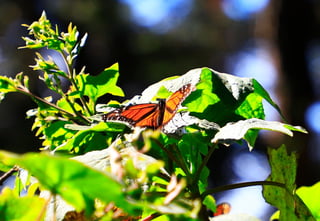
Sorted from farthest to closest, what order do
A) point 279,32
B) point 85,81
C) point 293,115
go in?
1. point 279,32
2. point 293,115
3. point 85,81

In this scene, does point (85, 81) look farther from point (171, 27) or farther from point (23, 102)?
point (171, 27)

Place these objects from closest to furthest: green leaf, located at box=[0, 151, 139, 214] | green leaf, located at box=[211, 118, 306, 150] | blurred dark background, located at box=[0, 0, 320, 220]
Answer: green leaf, located at box=[0, 151, 139, 214] → green leaf, located at box=[211, 118, 306, 150] → blurred dark background, located at box=[0, 0, 320, 220]

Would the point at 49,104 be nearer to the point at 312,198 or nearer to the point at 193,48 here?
the point at 312,198

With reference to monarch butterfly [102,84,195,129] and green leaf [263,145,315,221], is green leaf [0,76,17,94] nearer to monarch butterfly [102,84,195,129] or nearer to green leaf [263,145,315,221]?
monarch butterfly [102,84,195,129]

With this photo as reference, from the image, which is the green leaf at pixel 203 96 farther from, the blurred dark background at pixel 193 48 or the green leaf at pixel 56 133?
the blurred dark background at pixel 193 48

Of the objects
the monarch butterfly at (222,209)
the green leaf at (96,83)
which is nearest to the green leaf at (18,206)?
the green leaf at (96,83)

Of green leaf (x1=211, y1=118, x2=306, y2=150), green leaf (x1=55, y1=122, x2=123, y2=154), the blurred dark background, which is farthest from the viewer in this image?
the blurred dark background

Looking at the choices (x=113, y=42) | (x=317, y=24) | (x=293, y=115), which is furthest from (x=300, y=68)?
(x=113, y=42)

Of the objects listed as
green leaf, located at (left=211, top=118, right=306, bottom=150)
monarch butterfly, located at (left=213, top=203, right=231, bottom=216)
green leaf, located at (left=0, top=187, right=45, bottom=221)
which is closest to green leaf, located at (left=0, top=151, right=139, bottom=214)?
green leaf, located at (left=0, top=187, right=45, bottom=221)
